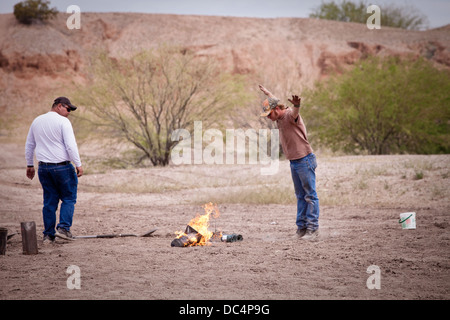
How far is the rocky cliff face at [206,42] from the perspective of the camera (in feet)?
130

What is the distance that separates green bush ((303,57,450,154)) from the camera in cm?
2122

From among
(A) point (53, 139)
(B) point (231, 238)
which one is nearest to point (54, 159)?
(A) point (53, 139)

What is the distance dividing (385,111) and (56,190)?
649 inches

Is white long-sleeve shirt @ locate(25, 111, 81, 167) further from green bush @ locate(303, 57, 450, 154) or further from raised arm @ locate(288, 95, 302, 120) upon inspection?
green bush @ locate(303, 57, 450, 154)

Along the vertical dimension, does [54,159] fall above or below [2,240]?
above

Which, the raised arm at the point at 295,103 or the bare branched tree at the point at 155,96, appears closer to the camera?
the raised arm at the point at 295,103

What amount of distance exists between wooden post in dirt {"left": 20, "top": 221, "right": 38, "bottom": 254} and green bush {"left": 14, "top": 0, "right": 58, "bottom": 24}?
3993cm

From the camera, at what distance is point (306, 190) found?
736 cm

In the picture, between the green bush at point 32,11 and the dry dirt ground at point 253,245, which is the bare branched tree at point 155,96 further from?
the green bush at point 32,11

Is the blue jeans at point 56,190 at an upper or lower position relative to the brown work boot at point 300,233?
upper

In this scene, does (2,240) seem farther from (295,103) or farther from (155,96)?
(155,96)

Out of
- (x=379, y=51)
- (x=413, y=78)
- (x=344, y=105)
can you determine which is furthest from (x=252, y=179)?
(x=379, y=51)

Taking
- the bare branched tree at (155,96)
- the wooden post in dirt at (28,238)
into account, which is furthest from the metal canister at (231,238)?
the bare branched tree at (155,96)

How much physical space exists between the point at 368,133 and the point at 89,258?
57.1ft
